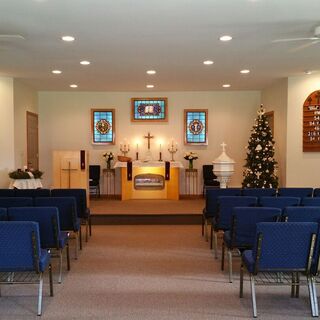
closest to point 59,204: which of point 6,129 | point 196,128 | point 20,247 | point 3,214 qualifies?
point 3,214

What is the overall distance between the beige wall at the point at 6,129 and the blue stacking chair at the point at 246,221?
21.5 ft

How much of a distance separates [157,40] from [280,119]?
4870mm

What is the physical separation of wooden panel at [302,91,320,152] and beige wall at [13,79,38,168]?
6849mm

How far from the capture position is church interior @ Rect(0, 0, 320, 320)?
161 inches

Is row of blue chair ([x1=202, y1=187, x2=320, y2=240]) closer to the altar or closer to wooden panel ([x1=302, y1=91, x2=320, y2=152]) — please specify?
wooden panel ([x1=302, y1=91, x2=320, y2=152])

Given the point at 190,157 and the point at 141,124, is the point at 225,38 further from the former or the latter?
the point at 141,124

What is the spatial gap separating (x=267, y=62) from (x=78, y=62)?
3.66 metres

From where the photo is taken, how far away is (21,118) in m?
10.1

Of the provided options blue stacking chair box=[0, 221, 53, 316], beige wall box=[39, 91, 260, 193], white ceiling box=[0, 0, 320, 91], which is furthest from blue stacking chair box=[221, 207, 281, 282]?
beige wall box=[39, 91, 260, 193]

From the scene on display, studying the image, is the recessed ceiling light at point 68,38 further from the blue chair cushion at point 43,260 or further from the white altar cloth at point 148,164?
the white altar cloth at point 148,164

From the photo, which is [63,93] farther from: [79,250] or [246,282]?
[246,282]

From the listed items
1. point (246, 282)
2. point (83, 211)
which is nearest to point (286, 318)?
point (246, 282)

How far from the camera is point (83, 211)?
6.45 meters

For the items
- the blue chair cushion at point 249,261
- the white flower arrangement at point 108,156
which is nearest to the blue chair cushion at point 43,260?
the blue chair cushion at point 249,261
